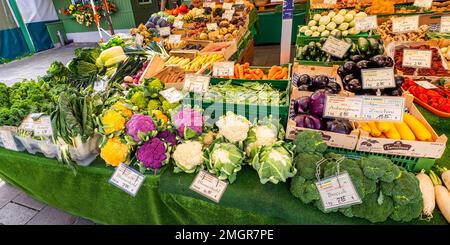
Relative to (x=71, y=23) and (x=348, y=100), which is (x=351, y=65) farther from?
(x=71, y=23)

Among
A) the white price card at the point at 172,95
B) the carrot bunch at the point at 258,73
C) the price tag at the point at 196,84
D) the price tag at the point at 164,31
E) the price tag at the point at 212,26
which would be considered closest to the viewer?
the white price card at the point at 172,95

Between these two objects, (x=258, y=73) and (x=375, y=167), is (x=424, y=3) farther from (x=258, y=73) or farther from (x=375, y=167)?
(x=375, y=167)

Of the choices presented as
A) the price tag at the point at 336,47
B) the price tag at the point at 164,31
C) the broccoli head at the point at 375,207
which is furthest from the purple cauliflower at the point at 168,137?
the price tag at the point at 164,31

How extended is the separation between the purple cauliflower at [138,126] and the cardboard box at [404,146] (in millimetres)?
1158

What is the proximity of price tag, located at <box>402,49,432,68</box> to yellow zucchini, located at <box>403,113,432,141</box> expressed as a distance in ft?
3.26

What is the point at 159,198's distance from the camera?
1516 mm

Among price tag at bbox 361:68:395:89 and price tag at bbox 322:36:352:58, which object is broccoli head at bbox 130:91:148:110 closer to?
price tag at bbox 361:68:395:89

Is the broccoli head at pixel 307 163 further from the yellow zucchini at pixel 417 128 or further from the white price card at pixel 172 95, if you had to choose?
the white price card at pixel 172 95

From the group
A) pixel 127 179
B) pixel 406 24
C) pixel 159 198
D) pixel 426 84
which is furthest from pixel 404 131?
pixel 406 24

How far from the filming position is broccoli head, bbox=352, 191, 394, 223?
3.55ft

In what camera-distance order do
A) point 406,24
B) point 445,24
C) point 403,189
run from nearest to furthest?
point 403,189 < point 406,24 < point 445,24

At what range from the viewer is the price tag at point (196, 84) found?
1.80m

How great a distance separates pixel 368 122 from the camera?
141 centimetres

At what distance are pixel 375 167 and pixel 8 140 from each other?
233cm
